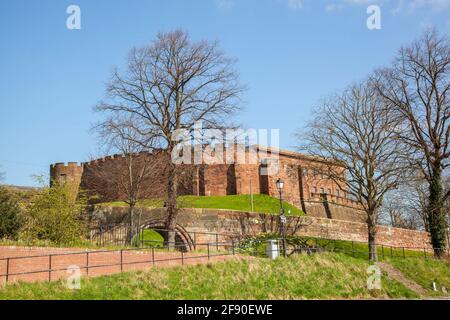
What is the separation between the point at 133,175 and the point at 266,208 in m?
15.9

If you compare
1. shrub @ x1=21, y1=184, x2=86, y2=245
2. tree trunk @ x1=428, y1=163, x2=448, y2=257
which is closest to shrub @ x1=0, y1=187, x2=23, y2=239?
shrub @ x1=21, y1=184, x2=86, y2=245

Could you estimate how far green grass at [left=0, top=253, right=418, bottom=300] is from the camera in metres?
16.0

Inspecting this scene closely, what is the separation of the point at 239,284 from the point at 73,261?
5.89 metres

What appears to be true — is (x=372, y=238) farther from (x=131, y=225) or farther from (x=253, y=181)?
(x=253, y=181)

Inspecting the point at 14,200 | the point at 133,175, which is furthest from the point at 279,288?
the point at 133,175

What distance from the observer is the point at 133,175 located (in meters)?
32.3

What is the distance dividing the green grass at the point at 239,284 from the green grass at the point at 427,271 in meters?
2.64

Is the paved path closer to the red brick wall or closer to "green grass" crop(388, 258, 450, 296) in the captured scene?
the red brick wall

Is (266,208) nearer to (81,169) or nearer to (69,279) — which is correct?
(81,169)

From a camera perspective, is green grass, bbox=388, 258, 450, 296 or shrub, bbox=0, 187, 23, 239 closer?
shrub, bbox=0, 187, 23, 239

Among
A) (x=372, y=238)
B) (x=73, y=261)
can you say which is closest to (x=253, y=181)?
(x=372, y=238)

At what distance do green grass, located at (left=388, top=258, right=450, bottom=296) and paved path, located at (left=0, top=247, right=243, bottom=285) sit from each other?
33.4 ft
